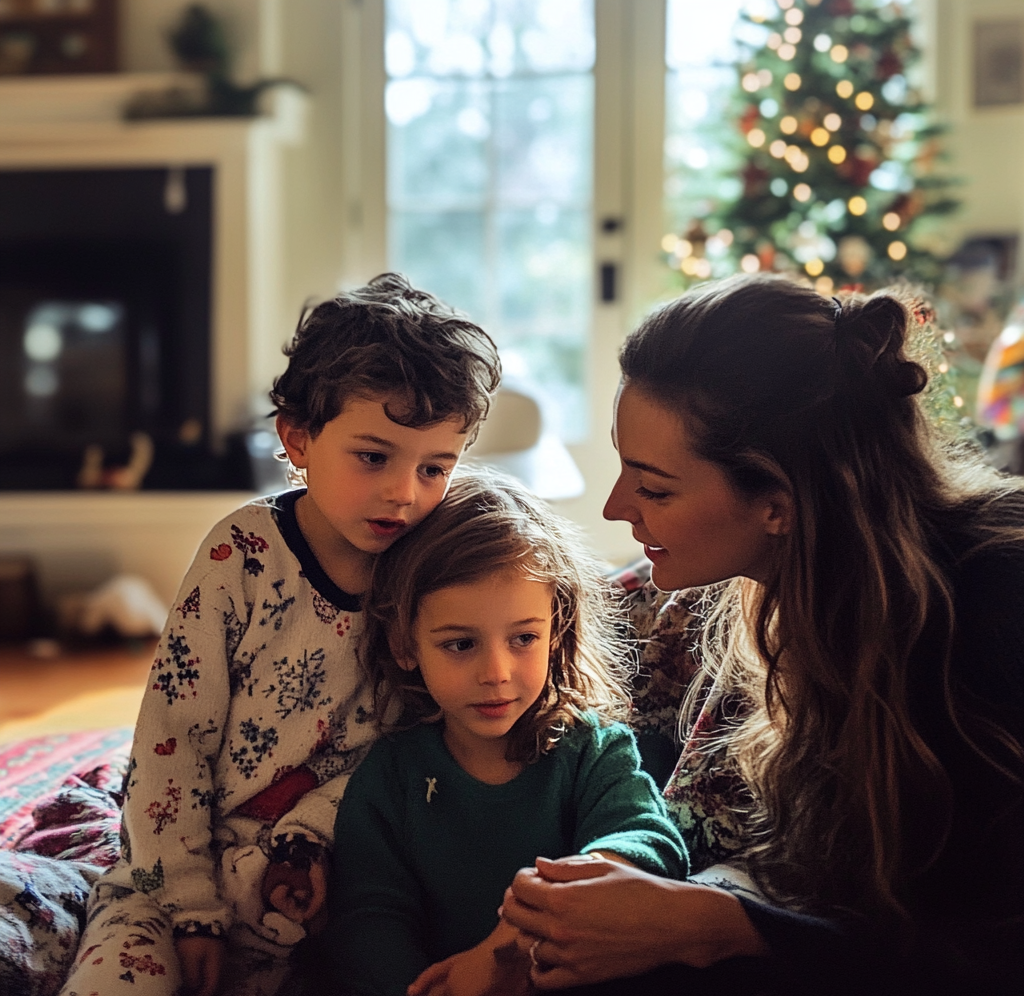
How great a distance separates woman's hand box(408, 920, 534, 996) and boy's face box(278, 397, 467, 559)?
0.41 m

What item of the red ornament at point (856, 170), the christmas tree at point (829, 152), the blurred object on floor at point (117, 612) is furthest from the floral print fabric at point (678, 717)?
the blurred object on floor at point (117, 612)

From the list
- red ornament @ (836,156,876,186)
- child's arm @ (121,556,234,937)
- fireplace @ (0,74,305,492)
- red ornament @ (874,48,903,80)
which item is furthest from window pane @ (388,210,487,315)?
child's arm @ (121,556,234,937)

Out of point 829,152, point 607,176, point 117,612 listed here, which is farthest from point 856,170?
point 117,612

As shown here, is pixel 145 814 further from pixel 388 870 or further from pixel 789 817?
pixel 789 817

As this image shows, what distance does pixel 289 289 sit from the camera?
479cm

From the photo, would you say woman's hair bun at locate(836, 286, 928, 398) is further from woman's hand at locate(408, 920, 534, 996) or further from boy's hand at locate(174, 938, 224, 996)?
boy's hand at locate(174, 938, 224, 996)

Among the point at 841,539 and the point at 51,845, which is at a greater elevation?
the point at 841,539

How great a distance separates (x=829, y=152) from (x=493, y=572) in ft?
10.6

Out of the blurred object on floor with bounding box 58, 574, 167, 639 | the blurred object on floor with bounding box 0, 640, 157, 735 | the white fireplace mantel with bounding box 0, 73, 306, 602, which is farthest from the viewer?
the white fireplace mantel with bounding box 0, 73, 306, 602

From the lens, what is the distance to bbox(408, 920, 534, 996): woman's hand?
3.51 ft

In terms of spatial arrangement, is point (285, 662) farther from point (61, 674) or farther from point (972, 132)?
point (972, 132)

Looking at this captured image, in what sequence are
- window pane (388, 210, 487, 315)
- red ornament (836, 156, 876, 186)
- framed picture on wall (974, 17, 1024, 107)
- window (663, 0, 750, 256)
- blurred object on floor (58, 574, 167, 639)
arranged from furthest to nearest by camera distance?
1. window pane (388, 210, 487, 315)
2. window (663, 0, 750, 256)
3. framed picture on wall (974, 17, 1024, 107)
4. blurred object on floor (58, 574, 167, 639)
5. red ornament (836, 156, 876, 186)

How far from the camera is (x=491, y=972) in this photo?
1.07 meters

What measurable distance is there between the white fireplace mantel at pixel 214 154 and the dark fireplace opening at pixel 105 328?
51mm
